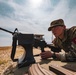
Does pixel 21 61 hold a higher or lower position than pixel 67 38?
lower

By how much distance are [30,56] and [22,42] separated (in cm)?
57

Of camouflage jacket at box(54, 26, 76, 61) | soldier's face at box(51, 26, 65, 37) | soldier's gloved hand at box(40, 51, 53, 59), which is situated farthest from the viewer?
soldier's gloved hand at box(40, 51, 53, 59)

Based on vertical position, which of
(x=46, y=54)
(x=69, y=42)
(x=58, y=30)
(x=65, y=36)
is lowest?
(x=46, y=54)

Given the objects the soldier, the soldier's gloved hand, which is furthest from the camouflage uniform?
the soldier's gloved hand

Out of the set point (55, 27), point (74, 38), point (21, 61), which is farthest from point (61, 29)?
point (21, 61)

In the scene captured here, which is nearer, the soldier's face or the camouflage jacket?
the camouflage jacket

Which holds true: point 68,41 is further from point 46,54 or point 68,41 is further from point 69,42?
point 46,54

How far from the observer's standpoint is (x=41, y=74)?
348 cm

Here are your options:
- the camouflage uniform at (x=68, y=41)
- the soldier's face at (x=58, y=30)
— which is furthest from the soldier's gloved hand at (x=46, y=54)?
the soldier's face at (x=58, y=30)

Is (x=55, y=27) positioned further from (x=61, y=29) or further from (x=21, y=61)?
(x=21, y=61)

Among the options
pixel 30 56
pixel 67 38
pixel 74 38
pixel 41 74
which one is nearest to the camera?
pixel 41 74

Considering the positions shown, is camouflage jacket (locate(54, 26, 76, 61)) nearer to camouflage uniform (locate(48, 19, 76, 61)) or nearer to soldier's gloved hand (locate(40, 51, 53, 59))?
camouflage uniform (locate(48, 19, 76, 61))

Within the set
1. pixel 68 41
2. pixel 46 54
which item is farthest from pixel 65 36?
pixel 46 54

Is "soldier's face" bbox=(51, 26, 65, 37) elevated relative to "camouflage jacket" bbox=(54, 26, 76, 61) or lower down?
elevated
